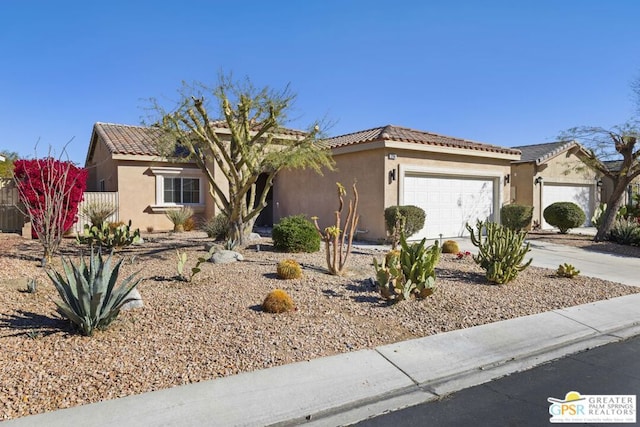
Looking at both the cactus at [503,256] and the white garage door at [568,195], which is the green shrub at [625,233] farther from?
the cactus at [503,256]

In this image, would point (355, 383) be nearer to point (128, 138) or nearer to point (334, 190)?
point (334, 190)

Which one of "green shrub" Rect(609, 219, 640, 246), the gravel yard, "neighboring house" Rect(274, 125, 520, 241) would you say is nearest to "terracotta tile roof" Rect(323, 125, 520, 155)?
"neighboring house" Rect(274, 125, 520, 241)

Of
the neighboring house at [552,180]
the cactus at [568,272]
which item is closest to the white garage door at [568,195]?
the neighboring house at [552,180]

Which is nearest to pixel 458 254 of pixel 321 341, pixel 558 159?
pixel 321 341

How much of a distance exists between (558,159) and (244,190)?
1728 cm

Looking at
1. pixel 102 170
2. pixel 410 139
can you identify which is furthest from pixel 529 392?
pixel 102 170

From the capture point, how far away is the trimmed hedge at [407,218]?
43.3 ft

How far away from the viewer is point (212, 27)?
11258 millimetres

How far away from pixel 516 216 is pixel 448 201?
3.01 m

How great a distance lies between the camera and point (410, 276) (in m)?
6.81

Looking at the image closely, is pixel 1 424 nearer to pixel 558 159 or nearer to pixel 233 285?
pixel 233 285

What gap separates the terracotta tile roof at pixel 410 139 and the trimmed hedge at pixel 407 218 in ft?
7.31

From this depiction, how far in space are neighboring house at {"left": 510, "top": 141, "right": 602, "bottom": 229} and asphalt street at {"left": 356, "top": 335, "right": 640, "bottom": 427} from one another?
16.1 meters

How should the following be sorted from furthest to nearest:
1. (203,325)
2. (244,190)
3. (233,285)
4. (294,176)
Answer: (294,176)
(244,190)
(233,285)
(203,325)
